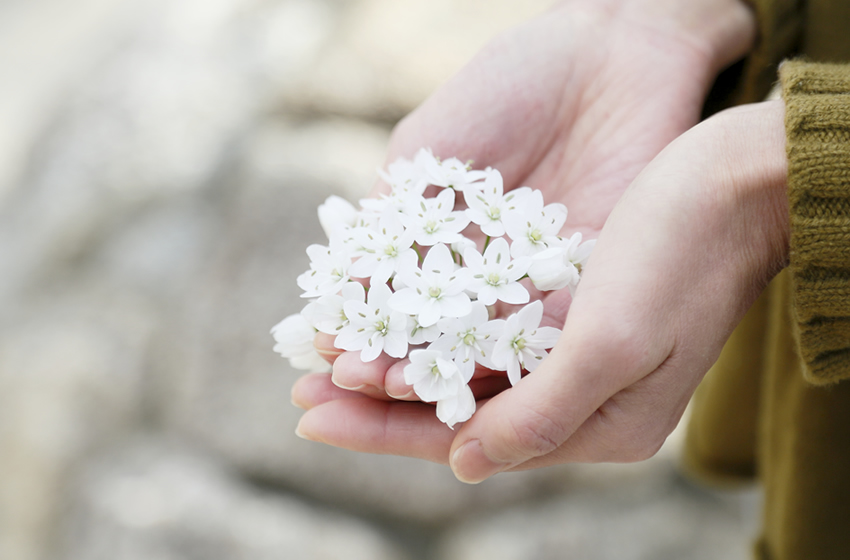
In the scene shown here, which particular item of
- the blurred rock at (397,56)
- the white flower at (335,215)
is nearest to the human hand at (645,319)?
the white flower at (335,215)

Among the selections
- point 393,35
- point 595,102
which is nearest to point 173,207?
point 393,35

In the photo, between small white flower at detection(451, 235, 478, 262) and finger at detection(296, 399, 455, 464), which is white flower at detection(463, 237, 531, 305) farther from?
finger at detection(296, 399, 455, 464)

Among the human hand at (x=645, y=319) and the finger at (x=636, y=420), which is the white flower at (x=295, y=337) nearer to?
the human hand at (x=645, y=319)

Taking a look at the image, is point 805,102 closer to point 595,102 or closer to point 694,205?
point 694,205

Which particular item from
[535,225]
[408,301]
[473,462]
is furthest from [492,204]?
[473,462]

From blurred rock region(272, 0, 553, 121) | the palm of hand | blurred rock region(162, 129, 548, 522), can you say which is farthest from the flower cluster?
blurred rock region(272, 0, 553, 121)

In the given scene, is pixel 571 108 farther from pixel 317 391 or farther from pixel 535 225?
pixel 317 391
